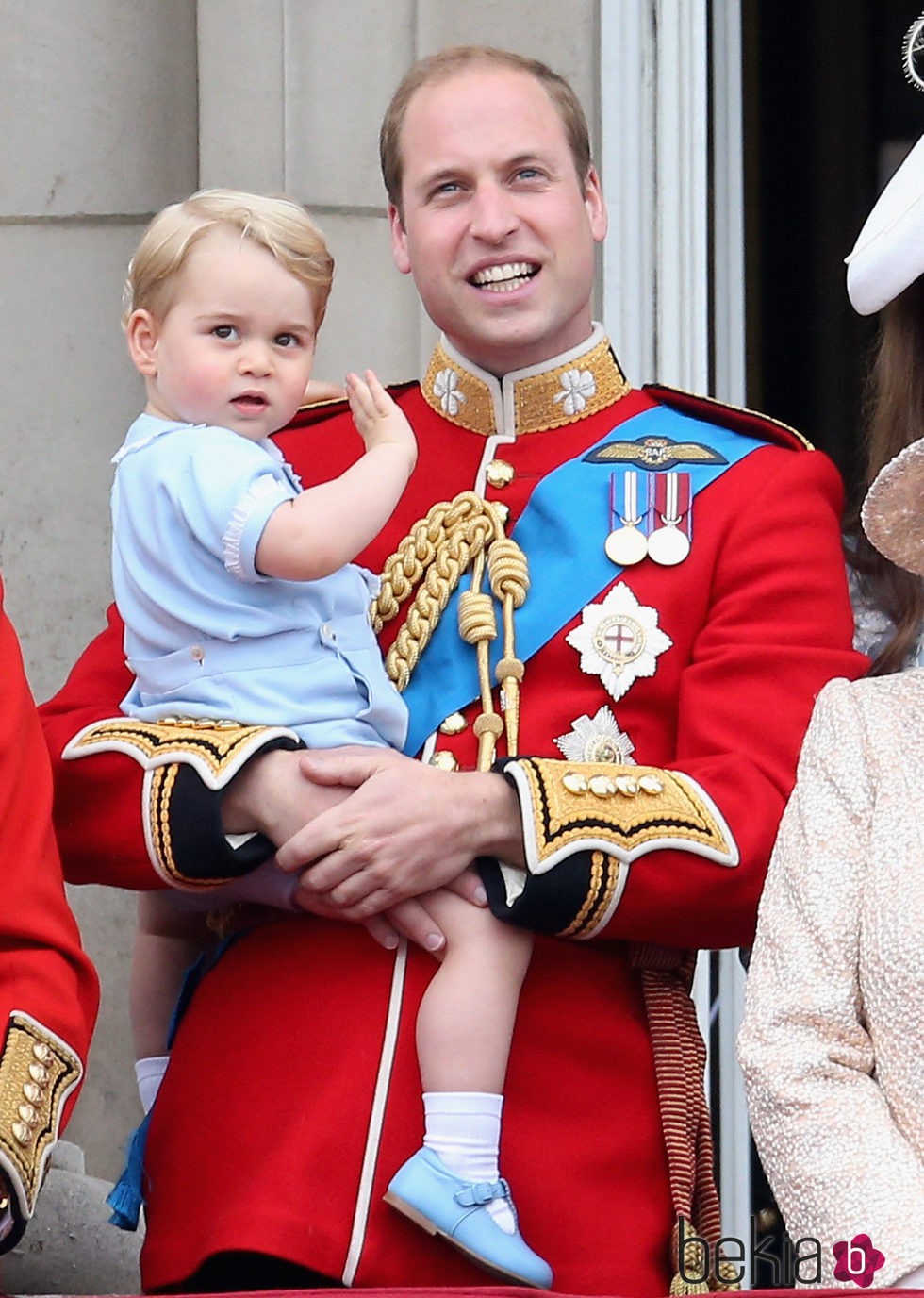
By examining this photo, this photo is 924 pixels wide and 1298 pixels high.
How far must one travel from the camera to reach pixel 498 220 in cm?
307

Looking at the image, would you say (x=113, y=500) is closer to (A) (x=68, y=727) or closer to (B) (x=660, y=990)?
(A) (x=68, y=727)

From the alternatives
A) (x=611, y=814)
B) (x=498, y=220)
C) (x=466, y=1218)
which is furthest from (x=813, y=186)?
(x=466, y=1218)

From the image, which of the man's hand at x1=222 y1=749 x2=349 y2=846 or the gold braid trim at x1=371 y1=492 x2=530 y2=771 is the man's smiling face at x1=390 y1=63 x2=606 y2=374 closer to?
the gold braid trim at x1=371 y1=492 x2=530 y2=771

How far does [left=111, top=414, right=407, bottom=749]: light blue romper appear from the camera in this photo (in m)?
2.84

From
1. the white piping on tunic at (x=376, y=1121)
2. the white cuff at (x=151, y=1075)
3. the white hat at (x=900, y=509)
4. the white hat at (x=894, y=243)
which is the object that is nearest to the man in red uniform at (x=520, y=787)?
the white piping on tunic at (x=376, y=1121)

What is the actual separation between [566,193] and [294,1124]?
3.83 ft

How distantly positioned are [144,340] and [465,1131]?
99cm

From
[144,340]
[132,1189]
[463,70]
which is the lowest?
[132,1189]

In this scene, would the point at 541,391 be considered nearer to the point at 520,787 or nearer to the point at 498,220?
the point at 498,220

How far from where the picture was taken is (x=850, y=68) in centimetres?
429

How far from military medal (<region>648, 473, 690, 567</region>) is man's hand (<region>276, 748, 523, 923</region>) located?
15.2 inches

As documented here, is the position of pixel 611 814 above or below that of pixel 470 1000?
above

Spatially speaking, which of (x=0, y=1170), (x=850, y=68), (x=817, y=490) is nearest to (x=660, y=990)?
(x=817, y=490)

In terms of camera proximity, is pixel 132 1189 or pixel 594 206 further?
pixel 594 206
